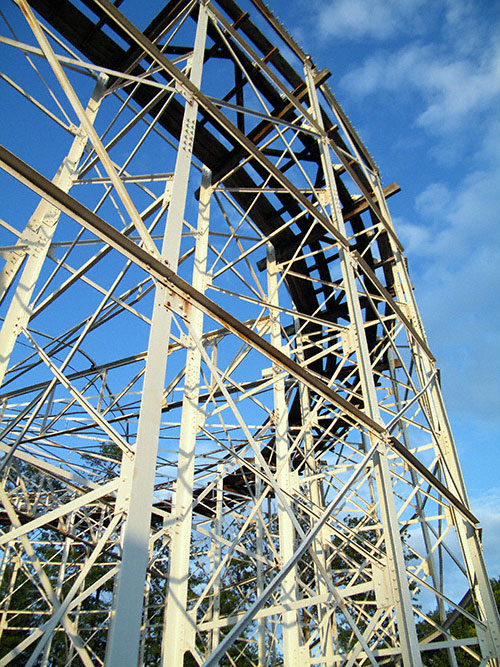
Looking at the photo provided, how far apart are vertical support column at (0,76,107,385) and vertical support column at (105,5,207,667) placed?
5.56 feet

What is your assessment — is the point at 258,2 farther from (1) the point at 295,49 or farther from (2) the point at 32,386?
(2) the point at 32,386

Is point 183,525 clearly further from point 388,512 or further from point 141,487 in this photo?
point 388,512

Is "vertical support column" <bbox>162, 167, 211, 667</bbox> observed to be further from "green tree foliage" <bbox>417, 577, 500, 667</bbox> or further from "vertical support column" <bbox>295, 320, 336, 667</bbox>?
"green tree foliage" <bbox>417, 577, 500, 667</bbox>

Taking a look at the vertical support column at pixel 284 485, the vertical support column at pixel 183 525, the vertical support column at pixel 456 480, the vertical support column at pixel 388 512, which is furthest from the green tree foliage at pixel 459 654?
the vertical support column at pixel 183 525

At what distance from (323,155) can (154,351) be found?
21.5 ft

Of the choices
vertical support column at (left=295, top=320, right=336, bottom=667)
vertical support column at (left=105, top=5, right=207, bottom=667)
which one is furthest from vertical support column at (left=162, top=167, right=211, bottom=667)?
vertical support column at (left=295, top=320, right=336, bottom=667)

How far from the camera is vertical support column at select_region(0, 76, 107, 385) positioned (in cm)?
519

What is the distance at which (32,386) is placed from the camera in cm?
1137

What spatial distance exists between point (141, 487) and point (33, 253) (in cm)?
357

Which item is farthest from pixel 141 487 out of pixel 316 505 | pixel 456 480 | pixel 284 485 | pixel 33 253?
pixel 456 480

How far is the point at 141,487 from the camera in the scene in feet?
11.4

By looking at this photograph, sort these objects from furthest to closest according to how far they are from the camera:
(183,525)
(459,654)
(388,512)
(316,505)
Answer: (459,654) < (316,505) < (388,512) < (183,525)

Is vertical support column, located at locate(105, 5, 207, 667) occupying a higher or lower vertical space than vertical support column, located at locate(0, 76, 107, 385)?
lower

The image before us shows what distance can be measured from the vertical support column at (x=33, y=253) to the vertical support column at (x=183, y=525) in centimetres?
196
